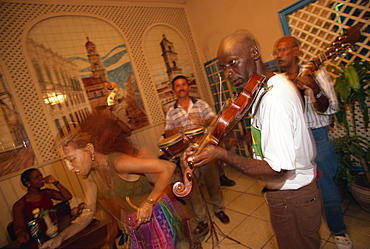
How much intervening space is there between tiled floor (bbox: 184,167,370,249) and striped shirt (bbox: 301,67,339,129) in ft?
3.47

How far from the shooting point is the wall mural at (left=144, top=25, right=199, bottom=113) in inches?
197

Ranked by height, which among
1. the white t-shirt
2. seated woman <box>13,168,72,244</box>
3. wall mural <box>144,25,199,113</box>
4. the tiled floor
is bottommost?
the tiled floor

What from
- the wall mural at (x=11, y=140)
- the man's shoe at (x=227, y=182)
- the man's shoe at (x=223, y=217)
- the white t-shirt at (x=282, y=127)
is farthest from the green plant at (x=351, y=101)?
the wall mural at (x=11, y=140)

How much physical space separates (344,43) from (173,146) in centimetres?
201

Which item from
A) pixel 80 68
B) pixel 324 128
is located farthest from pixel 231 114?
pixel 80 68

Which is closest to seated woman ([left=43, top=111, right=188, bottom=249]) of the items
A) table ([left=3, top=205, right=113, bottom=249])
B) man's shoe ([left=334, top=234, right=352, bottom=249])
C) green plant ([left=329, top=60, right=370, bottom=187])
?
table ([left=3, top=205, right=113, bottom=249])

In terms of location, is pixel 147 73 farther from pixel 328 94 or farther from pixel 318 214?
pixel 318 214

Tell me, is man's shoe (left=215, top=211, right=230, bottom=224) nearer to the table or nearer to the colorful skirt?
the colorful skirt

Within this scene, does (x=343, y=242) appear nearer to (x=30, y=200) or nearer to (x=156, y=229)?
(x=156, y=229)

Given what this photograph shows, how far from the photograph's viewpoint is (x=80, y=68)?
414 centimetres

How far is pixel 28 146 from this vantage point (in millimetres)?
3592

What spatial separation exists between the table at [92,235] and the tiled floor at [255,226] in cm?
131

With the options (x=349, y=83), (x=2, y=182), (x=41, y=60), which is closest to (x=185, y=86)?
(x=349, y=83)

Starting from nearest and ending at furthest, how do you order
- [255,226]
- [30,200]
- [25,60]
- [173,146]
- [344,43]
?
[344,43], [173,146], [255,226], [30,200], [25,60]
